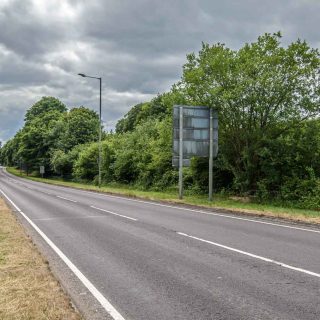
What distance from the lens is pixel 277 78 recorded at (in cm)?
2281

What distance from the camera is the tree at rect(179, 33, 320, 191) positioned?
22.9m

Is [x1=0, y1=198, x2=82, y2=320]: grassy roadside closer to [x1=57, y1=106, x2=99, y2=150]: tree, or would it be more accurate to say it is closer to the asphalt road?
the asphalt road

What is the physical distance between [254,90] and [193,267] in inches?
678

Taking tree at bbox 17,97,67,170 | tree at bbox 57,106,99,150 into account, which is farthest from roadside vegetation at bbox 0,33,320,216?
tree at bbox 17,97,67,170

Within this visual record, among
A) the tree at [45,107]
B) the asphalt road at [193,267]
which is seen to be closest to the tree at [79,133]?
the tree at [45,107]

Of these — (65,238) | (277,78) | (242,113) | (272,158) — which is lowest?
(65,238)

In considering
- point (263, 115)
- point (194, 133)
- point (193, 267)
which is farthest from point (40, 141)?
point (193, 267)

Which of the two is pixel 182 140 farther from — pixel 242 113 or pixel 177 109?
pixel 242 113

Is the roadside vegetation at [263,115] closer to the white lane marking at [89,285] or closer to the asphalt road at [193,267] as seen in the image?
the asphalt road at [193,267]

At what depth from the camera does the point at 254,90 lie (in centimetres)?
2322

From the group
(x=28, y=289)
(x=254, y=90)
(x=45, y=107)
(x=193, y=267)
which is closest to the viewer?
(x=28, y=289)

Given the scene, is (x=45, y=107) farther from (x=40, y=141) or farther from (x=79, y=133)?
(x=79, y=133)

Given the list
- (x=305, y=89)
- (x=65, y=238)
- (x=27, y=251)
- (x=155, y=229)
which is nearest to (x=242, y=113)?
(x=305, y=89)

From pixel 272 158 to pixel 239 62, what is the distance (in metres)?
5.91
